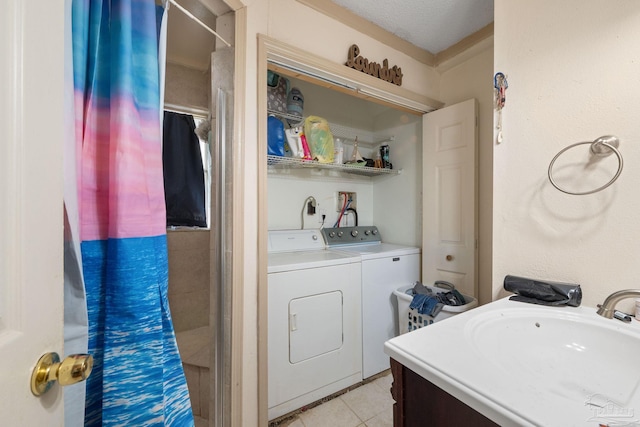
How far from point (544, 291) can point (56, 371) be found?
154 centimetres

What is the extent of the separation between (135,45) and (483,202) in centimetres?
218

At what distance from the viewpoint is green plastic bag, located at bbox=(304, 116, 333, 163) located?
204 centimetres

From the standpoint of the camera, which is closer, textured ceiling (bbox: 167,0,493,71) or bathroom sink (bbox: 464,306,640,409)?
bathroom sink (bbox: 464,306,640,409)

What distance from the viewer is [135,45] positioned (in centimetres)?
75

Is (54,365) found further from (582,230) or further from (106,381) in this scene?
(582,230)

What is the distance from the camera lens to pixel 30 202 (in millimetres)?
438

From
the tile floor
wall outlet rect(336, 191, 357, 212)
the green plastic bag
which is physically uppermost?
the green plastic bag

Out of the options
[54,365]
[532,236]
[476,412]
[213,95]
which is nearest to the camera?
[54,365]

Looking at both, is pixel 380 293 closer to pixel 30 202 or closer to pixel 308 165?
pixel 308 165

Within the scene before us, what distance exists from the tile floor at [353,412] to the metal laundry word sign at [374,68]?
2279mm

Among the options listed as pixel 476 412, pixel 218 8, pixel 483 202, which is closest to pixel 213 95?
pixel 218 8

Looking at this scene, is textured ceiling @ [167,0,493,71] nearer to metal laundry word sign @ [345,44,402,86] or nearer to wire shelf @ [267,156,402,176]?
metal laundry word sign @ [345,44,402,86]

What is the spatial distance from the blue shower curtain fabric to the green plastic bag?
137 centimetres

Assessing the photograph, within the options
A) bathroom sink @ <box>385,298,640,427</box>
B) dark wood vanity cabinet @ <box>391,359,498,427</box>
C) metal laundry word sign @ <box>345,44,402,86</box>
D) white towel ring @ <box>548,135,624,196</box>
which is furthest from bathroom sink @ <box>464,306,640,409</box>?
metal laundry word sign @ <box>345,44,402,86</box>
